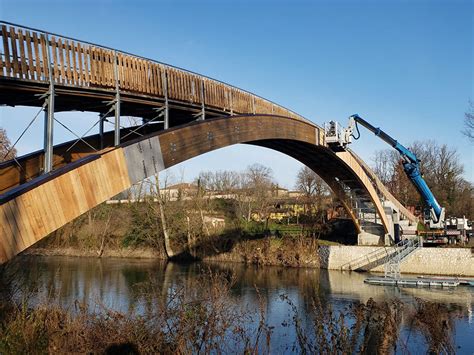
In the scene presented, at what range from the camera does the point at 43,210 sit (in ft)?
29.0

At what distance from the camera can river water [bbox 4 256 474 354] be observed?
14.0 m

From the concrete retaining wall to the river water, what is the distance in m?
2.22

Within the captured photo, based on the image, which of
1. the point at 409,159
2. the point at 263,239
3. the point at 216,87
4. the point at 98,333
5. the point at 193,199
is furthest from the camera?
the point at 193,199

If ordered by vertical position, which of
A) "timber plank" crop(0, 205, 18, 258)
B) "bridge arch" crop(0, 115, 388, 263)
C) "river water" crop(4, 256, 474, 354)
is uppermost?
"bridge arch" crop(0, 115, 388, 263)

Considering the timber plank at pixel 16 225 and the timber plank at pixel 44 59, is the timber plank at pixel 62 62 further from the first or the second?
the timber plank at pixel 16 225

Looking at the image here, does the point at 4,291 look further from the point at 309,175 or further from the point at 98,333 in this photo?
the point at 309,175

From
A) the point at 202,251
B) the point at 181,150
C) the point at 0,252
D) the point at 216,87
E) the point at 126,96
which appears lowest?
the point at 202,251

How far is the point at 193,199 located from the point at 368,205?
584 inches

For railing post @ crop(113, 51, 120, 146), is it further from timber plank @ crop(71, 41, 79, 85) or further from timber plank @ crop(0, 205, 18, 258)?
timber plank @ crop(0, 205, 18, 258)

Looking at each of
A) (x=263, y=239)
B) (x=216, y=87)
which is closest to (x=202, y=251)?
(x=263, y=239)

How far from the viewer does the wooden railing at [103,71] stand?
947cm

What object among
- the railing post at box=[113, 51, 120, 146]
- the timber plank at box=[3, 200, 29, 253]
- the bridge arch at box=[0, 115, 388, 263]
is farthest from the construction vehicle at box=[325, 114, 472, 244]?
the timber plank at box=[3, 200, 29, 253]

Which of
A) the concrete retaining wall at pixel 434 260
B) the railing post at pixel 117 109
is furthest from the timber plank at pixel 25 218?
the concrete retaining wall at pixel 434 260

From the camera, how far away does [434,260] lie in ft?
97.1
